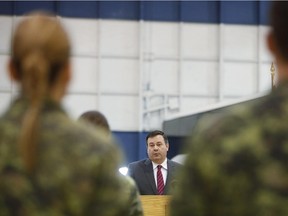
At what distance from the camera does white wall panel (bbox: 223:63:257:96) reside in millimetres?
24156

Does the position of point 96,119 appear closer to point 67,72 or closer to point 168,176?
point 67,72

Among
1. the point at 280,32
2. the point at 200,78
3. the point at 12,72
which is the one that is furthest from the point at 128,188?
the point at 200,78

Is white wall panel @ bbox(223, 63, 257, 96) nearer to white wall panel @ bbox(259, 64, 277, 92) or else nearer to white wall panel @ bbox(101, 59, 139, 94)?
white wall panel @ bbox(259, 64, 277, 92)

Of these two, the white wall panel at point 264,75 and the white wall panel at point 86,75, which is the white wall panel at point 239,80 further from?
the white wall panel at point 86,75

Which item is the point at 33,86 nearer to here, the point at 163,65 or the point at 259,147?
the point at 259,147

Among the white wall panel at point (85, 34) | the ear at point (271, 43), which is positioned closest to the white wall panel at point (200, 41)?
the white wall panel at point (85, 34)

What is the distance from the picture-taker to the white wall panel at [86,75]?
24000mm

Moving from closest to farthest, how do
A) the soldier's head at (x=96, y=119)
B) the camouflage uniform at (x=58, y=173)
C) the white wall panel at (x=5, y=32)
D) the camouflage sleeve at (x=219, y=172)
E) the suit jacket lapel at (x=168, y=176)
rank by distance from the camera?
the camouflage sleeve at (x=219, y=172), the camouflage uniform at (x=58, y=173), the soldier's head at (x=96, y=119), the suit jacket lapel at (x=168, y=176), the white wall panel at (x=5, y=32)

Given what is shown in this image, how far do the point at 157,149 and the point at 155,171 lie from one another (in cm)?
37

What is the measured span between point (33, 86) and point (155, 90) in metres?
21.5

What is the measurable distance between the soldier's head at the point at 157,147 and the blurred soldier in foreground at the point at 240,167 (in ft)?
23.9

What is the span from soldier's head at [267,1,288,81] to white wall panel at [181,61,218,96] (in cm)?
2176

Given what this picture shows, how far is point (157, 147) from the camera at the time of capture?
31.9 ft

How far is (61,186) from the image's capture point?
241 centimetres
